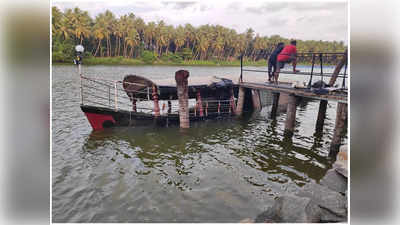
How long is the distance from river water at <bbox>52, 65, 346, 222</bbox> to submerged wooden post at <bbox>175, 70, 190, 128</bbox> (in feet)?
1.51

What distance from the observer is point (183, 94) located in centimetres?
1087

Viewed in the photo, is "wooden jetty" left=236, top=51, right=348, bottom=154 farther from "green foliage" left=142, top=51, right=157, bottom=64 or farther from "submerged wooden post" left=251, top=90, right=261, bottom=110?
"green foliage" left=142, top=51, right=157, bottom=64

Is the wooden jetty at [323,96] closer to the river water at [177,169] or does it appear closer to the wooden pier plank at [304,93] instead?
the wooden pier plank at [304,93]

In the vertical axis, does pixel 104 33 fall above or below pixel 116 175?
above

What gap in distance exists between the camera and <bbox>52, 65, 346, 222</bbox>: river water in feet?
18.2

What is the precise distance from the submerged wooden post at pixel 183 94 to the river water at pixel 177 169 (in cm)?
46

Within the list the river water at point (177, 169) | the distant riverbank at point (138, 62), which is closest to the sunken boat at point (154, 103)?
the river water at point (177, 169)

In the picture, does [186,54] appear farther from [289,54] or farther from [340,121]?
[340,121]

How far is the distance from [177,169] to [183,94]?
160 inches
